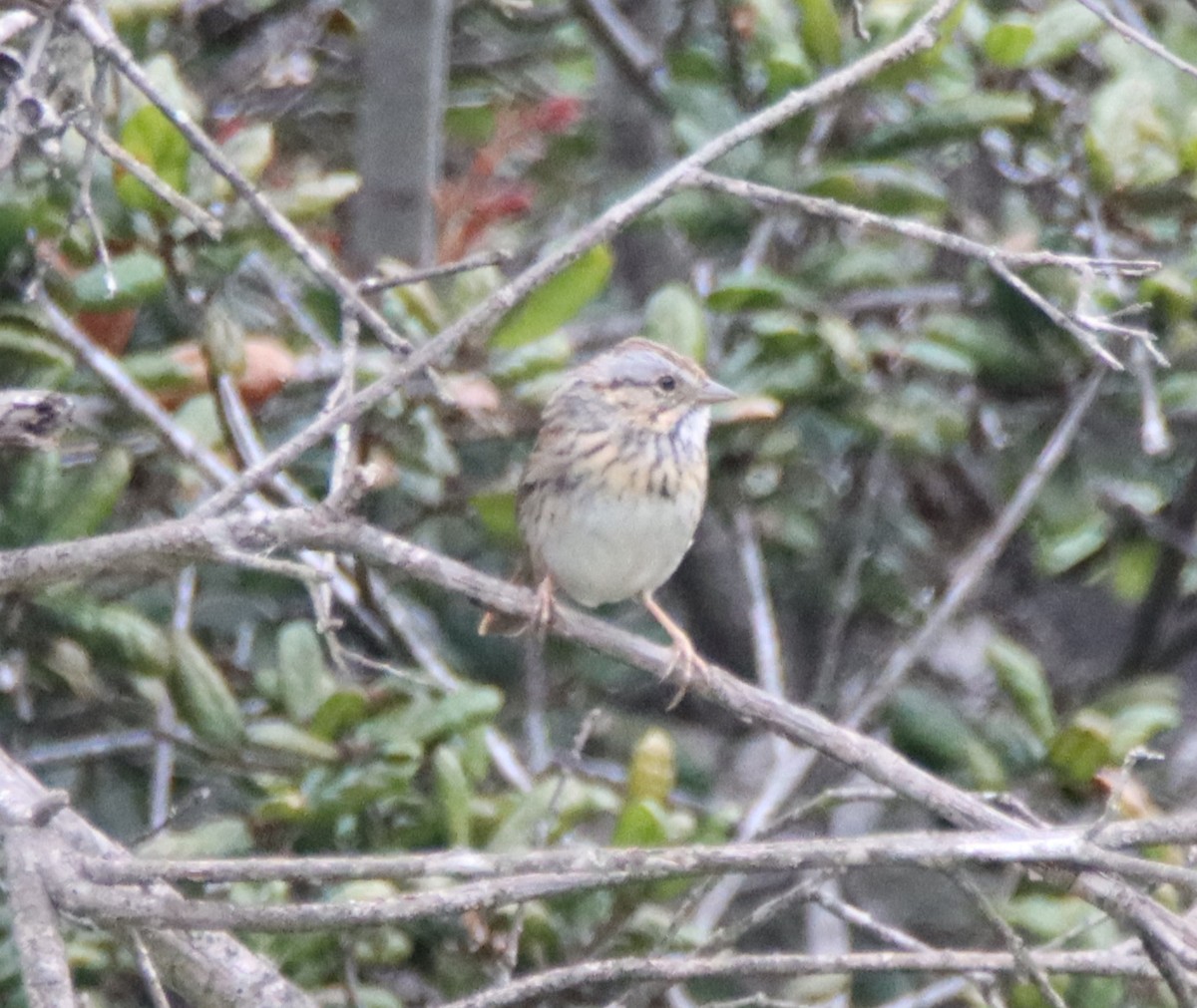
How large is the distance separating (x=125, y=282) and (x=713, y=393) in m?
1.16

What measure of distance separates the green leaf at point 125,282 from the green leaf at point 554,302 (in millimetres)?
700

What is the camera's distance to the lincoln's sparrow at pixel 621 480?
3920 millimetres

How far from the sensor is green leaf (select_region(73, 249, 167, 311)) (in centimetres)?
343

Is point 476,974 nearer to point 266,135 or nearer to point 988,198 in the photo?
point 266,135

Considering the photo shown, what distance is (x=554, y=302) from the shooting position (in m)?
3.76

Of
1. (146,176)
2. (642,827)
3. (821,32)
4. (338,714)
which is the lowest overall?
(642,827)

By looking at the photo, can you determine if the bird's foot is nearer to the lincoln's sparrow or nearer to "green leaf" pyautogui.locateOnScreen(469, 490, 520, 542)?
the lincoln's sparrow

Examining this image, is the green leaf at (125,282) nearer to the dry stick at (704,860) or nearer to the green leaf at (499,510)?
the green leaf at (499,510)

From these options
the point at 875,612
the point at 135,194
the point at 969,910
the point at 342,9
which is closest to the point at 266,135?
the point at 135,194

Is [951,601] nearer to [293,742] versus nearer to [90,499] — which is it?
[293,742]

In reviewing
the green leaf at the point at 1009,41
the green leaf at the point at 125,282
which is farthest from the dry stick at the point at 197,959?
the green leaf at the point at 1009,41

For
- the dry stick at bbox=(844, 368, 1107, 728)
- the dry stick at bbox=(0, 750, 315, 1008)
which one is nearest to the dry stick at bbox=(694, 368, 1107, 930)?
the dry stick at bbox=(844, 368, 1107, 728)

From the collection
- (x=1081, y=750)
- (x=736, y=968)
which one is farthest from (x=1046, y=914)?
(x=736, y=968)

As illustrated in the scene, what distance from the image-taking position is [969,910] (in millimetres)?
4602
